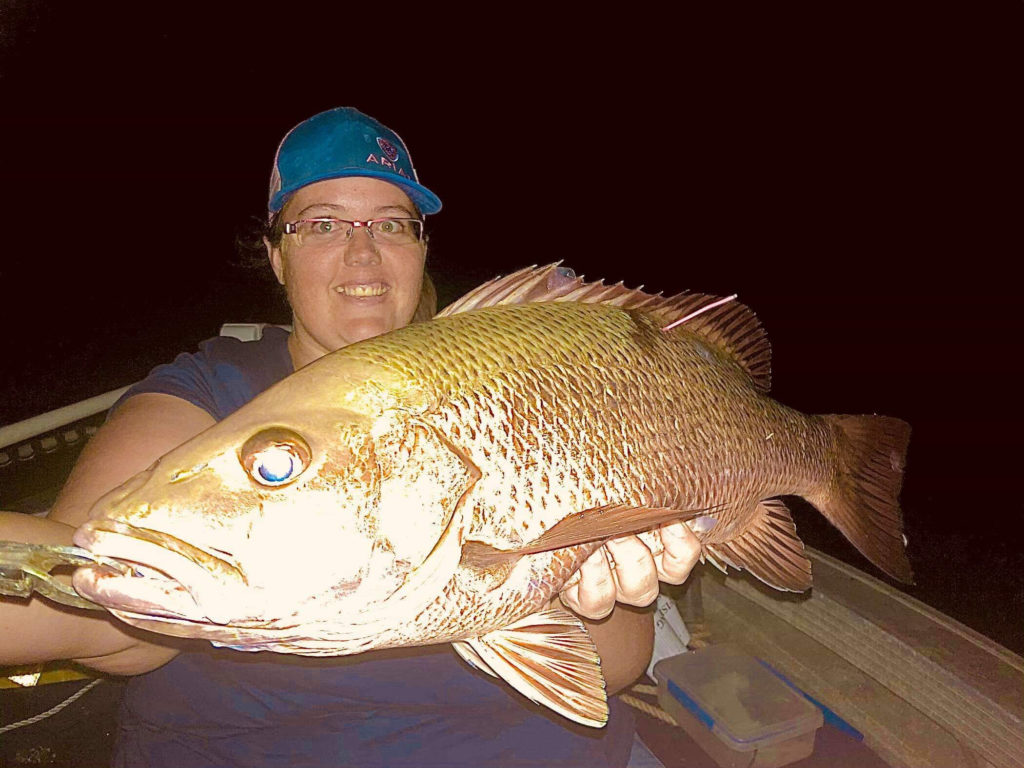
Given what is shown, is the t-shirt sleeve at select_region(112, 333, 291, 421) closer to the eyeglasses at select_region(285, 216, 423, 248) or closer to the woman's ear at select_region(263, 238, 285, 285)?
the woman's ear at select_region(263, 238, 285, 285)

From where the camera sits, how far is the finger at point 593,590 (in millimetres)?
1228

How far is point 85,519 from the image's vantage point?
1091 mm

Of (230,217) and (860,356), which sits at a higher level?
(230,217)

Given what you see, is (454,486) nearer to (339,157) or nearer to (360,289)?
(360,289)

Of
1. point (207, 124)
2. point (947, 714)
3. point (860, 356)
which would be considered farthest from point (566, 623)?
point (207, 124)

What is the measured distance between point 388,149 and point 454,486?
1219 mm

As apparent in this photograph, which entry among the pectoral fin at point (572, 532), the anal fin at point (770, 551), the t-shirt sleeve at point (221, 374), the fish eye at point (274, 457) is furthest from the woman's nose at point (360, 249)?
the anal fin at point (770, 551)

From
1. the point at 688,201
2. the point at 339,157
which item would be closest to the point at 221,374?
the point at 339,157

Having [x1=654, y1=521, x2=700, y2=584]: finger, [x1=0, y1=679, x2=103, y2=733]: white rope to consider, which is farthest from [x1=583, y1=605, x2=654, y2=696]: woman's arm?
[x1=0, y1=679, x2=103, y2=733]: white rope

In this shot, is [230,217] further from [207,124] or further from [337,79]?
[337,79]

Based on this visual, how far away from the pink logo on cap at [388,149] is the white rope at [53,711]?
6.19ft

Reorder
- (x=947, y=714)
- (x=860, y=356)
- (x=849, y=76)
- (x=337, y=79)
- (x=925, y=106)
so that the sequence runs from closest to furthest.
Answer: (x=947, y=714)
(x=860, y=356)
(x=925, y=106)
(x=849, y=76)
(x=337, y=79)

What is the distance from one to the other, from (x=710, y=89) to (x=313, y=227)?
168 feet

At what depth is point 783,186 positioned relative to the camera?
33344 mm
